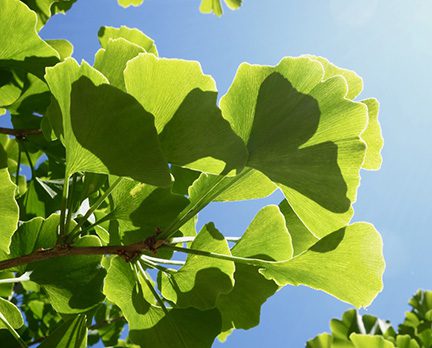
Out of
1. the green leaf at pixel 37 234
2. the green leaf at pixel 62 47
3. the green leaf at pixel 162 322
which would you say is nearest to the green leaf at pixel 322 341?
the green leaf at pixel 162 322

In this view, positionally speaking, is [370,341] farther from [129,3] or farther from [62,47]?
[129,3]

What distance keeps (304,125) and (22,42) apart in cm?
48

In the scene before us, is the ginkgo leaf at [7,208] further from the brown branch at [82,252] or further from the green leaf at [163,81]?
the green leaf at [163,81]

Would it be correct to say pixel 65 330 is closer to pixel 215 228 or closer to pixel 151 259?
pixel 151 259

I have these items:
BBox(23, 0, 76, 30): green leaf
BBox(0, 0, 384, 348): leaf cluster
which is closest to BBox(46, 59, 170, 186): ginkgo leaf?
BBox(0, 0, 384, 348): leaf cluster

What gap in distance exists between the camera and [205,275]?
0.78m

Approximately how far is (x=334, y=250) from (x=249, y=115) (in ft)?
0.75

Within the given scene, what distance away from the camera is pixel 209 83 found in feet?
2.05

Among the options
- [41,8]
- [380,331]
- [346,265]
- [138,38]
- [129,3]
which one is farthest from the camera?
[380,331]

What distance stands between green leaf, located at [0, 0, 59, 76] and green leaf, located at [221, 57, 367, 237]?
343mm

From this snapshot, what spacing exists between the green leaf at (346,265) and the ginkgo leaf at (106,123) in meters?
0.25

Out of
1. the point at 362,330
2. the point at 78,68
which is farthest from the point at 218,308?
the point at 362,330

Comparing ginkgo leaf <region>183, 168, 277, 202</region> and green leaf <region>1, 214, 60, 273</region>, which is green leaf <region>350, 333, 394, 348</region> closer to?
ginkgo leaf <region>183, 168, 277, 202</region>

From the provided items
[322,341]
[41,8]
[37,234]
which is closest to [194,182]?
[37,234]
